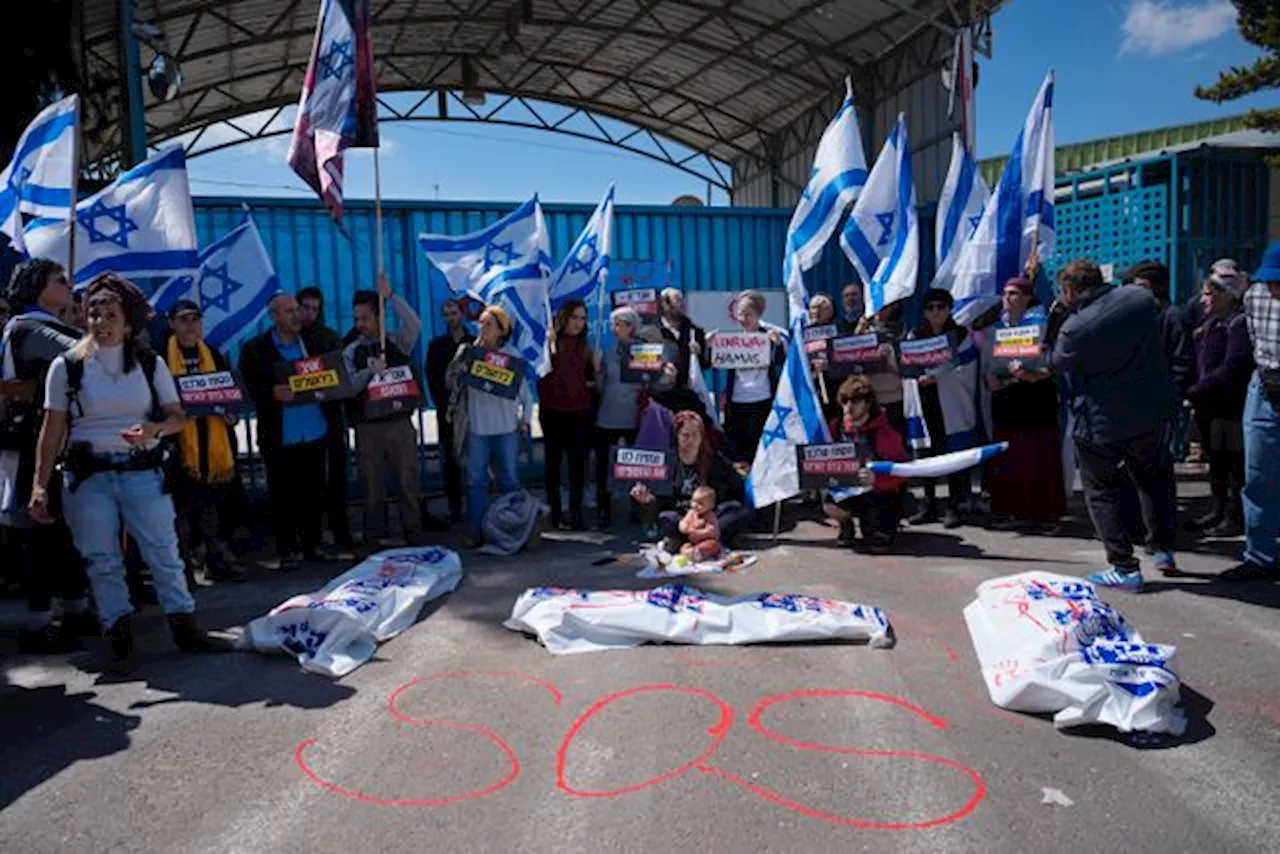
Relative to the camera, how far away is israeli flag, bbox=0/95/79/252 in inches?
226

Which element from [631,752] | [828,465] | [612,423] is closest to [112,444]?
[631,752]

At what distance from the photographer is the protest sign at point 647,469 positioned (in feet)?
22.1

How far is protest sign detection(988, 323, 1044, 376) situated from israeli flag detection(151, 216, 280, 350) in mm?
5691

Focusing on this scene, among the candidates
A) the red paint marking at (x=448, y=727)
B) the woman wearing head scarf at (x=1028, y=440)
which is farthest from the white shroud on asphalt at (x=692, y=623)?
the woman wearing head scarf at (x=1028, y=440)

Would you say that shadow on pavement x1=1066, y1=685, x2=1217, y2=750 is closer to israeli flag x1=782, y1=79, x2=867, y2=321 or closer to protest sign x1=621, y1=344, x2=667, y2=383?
protest sign x1=621, y1=344, x2=667, y2=383

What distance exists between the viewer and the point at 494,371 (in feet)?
23.0

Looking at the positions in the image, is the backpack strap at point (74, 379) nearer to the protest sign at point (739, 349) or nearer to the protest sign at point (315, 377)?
the protest sign at point (315, 377)

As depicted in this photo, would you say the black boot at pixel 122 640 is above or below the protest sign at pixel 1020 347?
below

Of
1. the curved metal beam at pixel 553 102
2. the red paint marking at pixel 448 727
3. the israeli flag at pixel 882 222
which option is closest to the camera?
the red paint marking at pixel 448 727

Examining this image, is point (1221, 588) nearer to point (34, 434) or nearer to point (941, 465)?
point (941, 465)

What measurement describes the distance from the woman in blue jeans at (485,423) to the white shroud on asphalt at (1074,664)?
4027 mm

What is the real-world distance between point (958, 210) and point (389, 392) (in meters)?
4.99

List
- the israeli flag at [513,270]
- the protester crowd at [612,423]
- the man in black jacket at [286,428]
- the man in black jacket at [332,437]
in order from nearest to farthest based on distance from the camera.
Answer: the protester crowd at [612,423] < the man in black jacket at [286,428] < the man in black jacket at [332,437] < the israeli flag at [513,270]

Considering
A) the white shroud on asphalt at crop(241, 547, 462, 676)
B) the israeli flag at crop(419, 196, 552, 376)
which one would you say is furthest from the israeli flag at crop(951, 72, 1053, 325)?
the white shroud on asphalt at crop(241, 547, 462, 676)
